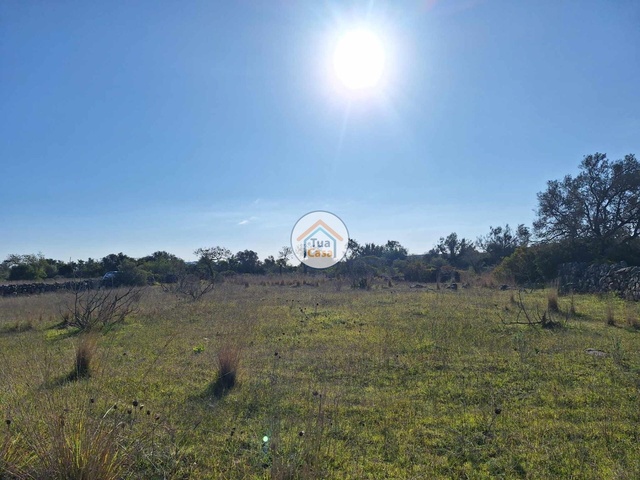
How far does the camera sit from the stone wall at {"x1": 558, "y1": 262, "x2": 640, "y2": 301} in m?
12.4

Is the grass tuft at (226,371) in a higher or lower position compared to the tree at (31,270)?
lower

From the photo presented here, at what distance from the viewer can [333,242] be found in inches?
978

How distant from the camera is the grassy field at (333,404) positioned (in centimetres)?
237

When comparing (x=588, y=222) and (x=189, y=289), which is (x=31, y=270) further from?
(x=588, y=222)

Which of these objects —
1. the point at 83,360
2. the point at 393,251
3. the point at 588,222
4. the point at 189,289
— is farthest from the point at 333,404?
the point at 393,251

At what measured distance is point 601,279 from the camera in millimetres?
15039

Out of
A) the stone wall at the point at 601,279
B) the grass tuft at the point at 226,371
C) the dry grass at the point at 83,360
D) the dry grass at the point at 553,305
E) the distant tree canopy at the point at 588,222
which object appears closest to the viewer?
the grass tuft at the point at 226,371

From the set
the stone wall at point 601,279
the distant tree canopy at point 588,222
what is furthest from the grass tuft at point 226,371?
the distant tree canopy at point 588,222

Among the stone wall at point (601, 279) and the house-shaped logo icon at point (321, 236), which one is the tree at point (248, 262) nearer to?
the house-shaped logo icon at point (321, 236)

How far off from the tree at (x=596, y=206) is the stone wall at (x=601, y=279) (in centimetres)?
187

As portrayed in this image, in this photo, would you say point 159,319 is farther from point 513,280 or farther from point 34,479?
point 513,280

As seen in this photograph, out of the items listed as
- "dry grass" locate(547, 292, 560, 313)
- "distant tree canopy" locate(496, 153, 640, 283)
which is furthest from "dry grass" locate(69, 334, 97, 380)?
"distant tree canopy" locate(496, 153, 640, 283)

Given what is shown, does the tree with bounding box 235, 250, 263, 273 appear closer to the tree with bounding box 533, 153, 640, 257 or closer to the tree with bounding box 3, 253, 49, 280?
the tree with bounding box 3, 253, 49, 280

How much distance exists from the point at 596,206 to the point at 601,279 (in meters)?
6.33
